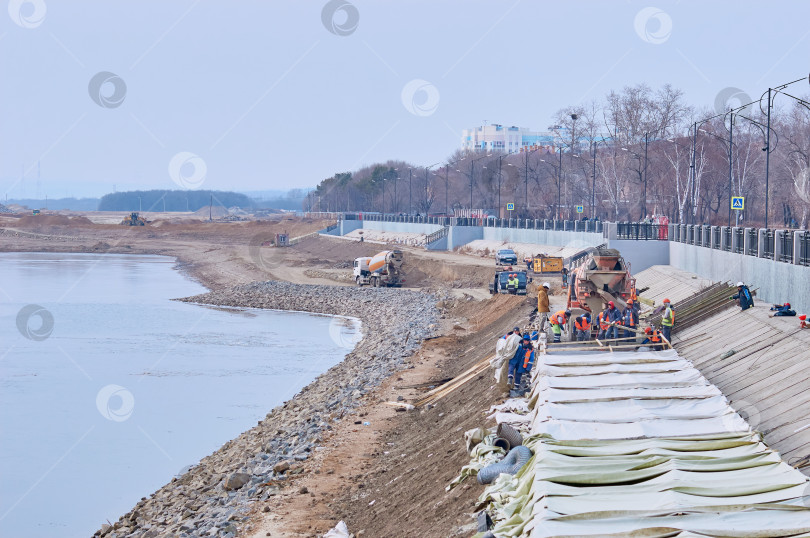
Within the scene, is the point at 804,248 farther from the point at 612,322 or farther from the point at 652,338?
the point at 612,322

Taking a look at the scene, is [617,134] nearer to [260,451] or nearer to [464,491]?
[260,451]

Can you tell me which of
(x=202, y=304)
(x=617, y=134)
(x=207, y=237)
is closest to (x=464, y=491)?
(x=202, y=304)

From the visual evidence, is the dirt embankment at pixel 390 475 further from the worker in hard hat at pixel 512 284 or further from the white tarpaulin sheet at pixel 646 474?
the worker in hard hat at pixel 512 284

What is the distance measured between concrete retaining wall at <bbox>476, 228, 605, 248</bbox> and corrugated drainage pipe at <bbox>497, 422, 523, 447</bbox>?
134 ft

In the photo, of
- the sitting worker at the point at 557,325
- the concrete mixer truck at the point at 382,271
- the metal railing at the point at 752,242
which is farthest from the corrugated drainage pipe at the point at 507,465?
the concrete mixer truck at the point at 382,271

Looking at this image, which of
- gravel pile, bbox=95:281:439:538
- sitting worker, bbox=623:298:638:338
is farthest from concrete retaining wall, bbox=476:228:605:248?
sitting worker, bbox=623:298:638:338

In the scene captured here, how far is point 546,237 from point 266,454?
5336cm

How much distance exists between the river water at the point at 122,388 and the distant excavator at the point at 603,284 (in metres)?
10.7

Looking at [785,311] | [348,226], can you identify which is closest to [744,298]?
[785,311]

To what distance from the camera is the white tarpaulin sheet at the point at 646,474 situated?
9.57m

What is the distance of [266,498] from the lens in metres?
17.4

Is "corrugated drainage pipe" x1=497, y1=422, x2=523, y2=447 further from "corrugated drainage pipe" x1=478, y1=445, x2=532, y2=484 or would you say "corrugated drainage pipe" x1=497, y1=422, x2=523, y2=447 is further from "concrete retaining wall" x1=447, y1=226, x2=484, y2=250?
"concrete retaining wall" x1=447, y1=226, x2=484, y2=250

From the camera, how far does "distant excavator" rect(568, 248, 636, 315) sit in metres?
28.9

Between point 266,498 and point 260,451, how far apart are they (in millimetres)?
4463
